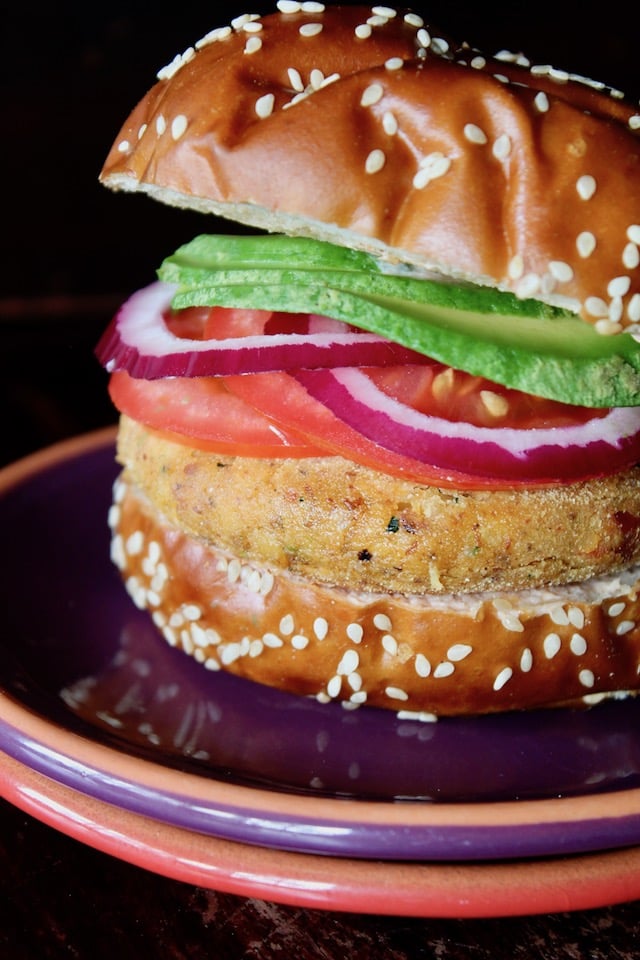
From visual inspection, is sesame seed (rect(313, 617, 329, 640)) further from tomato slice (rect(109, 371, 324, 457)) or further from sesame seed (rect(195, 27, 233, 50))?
sesame seed (rect(195, 27, 233, 50))

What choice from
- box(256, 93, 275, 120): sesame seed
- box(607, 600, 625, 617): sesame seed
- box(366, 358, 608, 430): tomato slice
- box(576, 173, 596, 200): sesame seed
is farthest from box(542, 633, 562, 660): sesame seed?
box(256, 93, 275, 120): sesame seed

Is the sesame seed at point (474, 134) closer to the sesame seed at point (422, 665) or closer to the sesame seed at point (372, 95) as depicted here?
the sesame seed at point (372, 95)

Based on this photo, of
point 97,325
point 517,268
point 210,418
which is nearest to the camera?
point 517,268

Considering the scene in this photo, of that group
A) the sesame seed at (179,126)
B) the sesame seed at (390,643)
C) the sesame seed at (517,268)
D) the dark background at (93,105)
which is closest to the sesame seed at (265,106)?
the sesame seed at (179,126)

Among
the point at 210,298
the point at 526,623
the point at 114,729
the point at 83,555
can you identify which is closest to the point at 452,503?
the point at 526,623

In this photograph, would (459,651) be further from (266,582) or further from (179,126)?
(179,126)

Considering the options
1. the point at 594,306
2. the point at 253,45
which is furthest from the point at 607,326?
the point at 253,45

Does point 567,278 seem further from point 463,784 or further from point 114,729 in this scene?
point 114,729
